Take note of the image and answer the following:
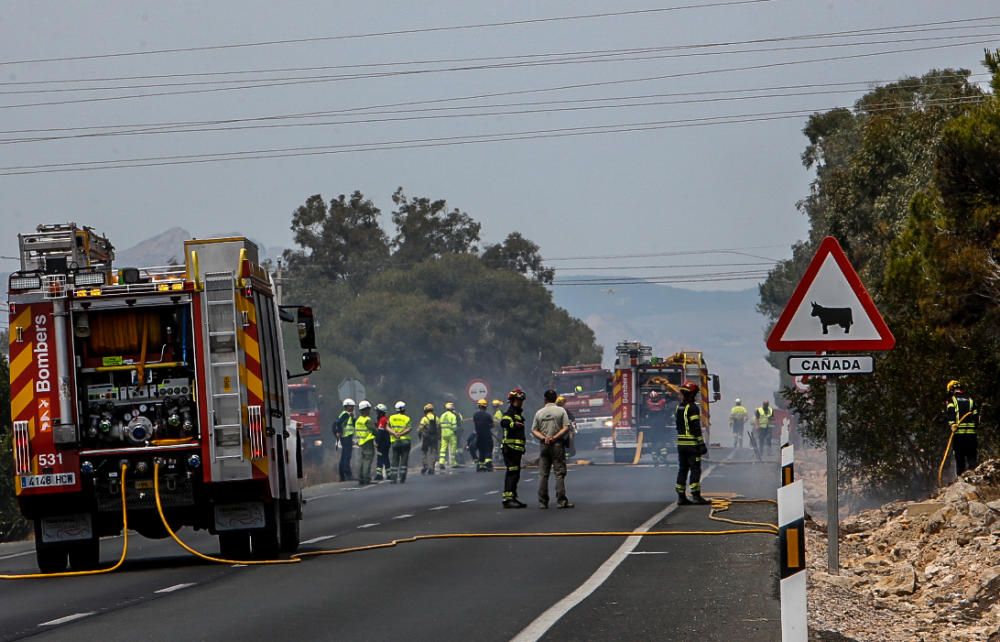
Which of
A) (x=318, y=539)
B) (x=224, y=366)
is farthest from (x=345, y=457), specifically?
(x=224, y=366)

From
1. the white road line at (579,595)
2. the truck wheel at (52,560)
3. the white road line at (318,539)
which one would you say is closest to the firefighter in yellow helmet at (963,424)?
the white road line at (579,595)

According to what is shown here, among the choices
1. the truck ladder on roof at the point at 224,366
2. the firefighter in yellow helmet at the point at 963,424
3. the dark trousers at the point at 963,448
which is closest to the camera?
the truck ladder on roof at the point at 224,366

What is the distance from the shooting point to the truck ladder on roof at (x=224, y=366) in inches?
607

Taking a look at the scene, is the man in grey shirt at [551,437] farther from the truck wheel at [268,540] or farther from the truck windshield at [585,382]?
the truck windshield at [585,382]

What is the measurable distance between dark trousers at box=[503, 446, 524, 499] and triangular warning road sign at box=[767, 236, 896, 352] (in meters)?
12.6

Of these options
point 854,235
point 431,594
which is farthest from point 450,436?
point 431,594

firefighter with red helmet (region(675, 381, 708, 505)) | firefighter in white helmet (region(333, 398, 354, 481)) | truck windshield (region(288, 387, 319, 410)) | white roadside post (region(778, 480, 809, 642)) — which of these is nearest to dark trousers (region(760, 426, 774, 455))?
truck windshield (region(288, 387, 319, 410))

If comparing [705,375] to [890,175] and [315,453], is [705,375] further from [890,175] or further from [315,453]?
[315,453]

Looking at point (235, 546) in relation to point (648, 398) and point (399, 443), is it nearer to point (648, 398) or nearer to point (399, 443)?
point (399, 443)

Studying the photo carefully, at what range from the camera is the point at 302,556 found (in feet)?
55.6

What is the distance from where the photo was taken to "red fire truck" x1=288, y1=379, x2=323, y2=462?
185 feet

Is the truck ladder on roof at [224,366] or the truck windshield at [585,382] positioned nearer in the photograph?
the truck ladder on roof at [224,366]

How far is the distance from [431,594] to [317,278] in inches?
3367

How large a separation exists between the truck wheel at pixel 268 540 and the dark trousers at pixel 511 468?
808 cm
